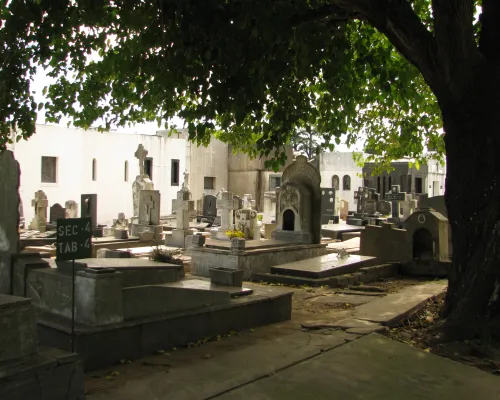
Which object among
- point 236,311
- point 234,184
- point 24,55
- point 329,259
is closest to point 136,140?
point 234,184

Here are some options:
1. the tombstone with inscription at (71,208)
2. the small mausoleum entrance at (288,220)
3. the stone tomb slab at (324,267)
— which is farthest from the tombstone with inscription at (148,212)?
the stone tomb slab at (324,267)

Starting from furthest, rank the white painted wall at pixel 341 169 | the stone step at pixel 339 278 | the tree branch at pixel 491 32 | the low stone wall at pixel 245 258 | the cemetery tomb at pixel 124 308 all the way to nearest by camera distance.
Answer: the white painted wall at pixel 341 169, the low stone wall at pixel 245 258, the stone step at pixel 339 278, the tree branch at pixel 491 32, the cemetery tomb at pixel 124 308

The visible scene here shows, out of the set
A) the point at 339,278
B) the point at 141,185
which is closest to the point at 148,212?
Answer: the point at 141,185

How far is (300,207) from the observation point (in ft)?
43.8

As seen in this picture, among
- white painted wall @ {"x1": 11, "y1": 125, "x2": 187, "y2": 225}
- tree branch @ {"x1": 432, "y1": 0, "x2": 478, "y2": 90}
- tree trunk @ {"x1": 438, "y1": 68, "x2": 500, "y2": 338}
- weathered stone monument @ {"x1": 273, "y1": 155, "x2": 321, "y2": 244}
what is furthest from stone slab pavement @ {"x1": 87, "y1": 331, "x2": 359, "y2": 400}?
white painted wall @ {"x1": 11, "y1": 125, "x2": 187, "y2": 225}

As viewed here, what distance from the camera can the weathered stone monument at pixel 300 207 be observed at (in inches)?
526

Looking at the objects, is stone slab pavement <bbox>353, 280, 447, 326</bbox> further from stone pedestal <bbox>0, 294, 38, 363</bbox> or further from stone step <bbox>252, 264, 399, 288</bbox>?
stone pedestal <bbox>0, 294, 38, 363</bbox>

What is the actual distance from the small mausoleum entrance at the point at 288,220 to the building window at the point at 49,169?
18800mm

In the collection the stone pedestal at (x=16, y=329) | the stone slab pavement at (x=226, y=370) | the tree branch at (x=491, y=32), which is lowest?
the stone slab pavement at (x=226, y=370)

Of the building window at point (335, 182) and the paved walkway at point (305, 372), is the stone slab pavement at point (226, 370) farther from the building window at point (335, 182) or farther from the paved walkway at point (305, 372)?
the building window at point (335, 182)

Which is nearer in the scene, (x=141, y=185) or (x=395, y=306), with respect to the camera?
(x=395, y=306)

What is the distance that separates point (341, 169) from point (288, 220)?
36.3m

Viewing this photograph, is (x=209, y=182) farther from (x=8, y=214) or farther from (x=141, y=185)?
(x=8, y=214)

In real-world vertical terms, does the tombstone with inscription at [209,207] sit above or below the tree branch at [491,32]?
below
